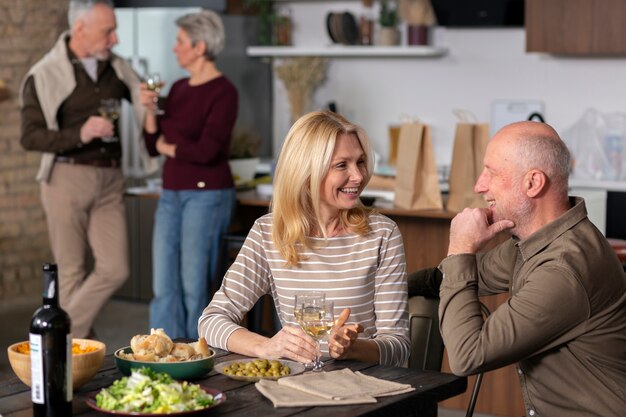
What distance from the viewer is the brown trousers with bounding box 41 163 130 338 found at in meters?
5.42

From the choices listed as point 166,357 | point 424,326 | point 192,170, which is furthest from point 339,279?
point 192,170

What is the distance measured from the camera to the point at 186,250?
5441 mm

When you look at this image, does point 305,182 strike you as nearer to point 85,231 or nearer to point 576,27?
point 85,231

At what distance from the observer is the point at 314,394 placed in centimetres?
232

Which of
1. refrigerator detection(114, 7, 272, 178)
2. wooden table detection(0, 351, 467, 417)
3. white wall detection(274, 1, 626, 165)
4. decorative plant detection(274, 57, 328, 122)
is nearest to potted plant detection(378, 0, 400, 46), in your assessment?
white wall detection(274, 1, 626, 165)

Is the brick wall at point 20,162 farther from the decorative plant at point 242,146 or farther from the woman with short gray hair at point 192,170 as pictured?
the woman with short gray hair at point 192,170

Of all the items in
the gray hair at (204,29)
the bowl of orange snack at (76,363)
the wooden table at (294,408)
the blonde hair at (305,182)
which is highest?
the gray hair at (204,29)

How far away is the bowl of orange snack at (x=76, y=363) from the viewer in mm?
2318

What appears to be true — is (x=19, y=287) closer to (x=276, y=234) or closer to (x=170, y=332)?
(x=170, y=332)

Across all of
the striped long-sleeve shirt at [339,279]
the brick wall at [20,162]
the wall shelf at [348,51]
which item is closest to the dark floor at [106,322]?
the brick wall at [20,162]

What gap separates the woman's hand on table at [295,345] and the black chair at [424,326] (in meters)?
0.55

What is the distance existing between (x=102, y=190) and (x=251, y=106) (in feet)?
7.63

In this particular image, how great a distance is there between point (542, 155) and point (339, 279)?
701mm

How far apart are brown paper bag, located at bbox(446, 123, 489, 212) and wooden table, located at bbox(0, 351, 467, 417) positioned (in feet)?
7.61
